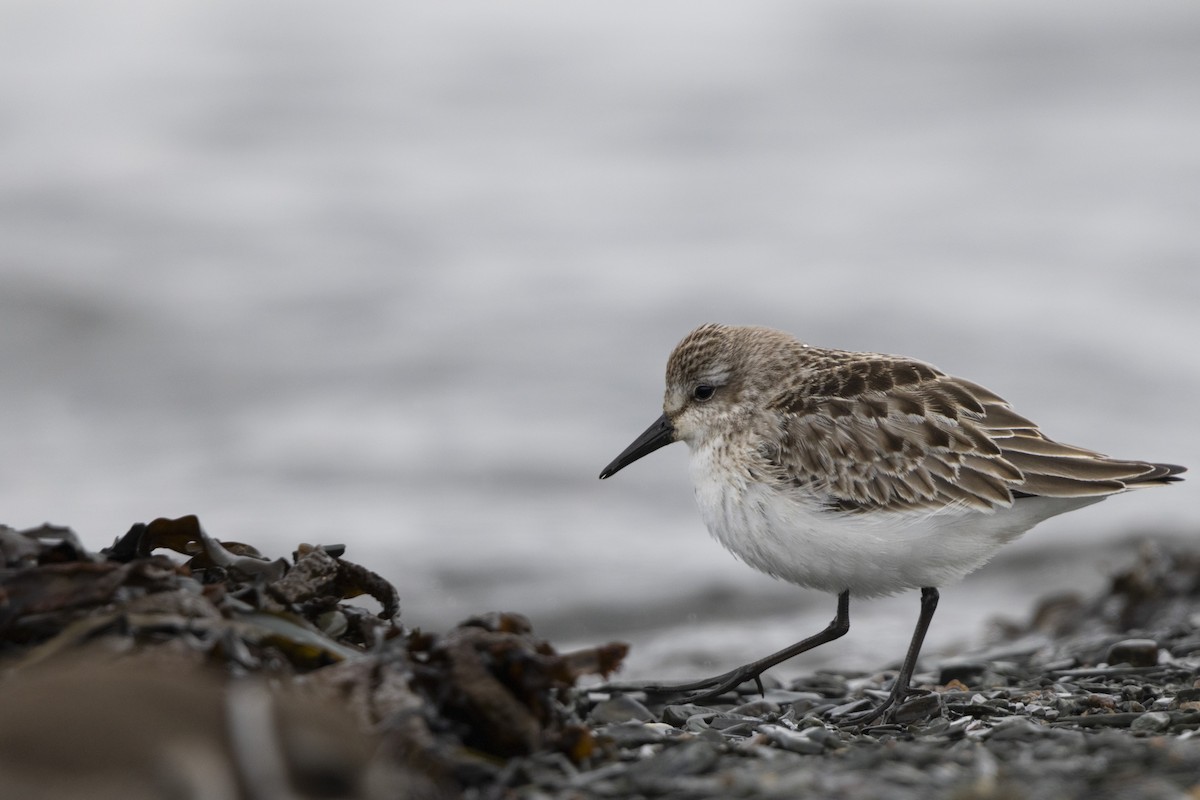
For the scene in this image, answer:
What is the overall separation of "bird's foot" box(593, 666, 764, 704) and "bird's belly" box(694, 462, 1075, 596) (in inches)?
17.6

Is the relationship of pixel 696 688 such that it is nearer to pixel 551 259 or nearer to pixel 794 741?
pixel 794 741

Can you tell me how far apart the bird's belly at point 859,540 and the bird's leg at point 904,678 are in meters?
0.16

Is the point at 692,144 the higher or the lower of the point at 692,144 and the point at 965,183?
the higher

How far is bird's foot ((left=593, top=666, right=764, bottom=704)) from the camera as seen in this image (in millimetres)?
5203

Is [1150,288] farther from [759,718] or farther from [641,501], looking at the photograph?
[759,718]

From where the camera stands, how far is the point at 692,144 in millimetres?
16469

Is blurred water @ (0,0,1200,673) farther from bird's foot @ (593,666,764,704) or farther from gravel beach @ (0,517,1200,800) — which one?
gravel beach @ (0,517,1200,800)

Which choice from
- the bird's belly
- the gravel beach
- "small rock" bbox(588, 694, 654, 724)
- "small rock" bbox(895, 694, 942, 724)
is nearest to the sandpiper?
the bird's belly

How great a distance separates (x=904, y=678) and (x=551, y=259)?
29.6 ft

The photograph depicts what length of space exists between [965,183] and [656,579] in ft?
28.7

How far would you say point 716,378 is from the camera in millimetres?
5766

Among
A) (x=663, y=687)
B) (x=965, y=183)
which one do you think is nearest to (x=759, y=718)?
(x=663, y=687)

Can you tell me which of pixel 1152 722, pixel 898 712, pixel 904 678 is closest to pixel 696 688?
pixel 904 678

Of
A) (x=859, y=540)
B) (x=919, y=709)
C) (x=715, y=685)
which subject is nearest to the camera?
(x=919, y=709)
